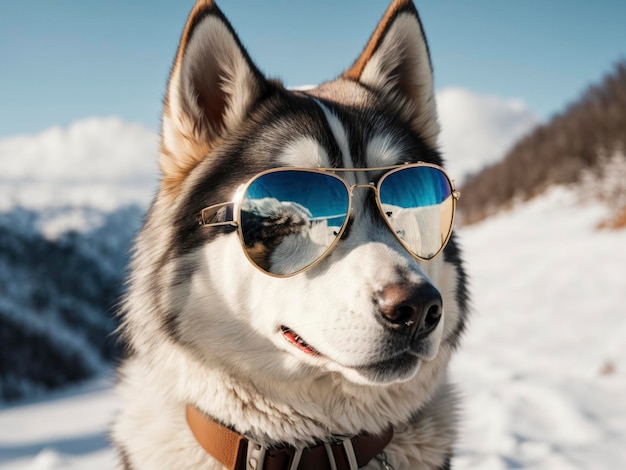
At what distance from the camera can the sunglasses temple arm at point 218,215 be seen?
179cm

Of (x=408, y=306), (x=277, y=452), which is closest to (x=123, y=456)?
(x=277, y=452)

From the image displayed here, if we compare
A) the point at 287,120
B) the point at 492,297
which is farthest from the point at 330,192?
the point at 492,297

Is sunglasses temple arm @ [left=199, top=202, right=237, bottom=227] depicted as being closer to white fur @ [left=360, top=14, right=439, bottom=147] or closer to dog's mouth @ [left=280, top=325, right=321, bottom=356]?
dog's mouth @ [left=280, top=325, right=321, bottom=356]

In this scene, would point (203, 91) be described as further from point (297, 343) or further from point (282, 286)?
point (297, 343)

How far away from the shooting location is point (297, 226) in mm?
1792

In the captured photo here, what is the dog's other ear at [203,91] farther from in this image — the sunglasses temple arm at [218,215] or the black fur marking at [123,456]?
the black fur marking at [123,456]

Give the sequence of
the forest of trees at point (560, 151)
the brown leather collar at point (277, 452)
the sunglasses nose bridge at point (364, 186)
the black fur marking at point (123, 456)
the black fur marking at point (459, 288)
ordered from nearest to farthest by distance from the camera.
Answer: the brown leather collar at point (277, 452) → the sunglasses nose bridge at point (364, 186) → the black fur marking at point (123, 456) → the black fur marking at point (459, 288) → the forest of trees at point (560, 151)

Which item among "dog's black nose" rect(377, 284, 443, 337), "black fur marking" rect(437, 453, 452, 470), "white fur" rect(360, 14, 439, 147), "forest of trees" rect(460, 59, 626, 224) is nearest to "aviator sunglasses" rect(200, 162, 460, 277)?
"dog's black nose" rect(377, 284, 443, 337)

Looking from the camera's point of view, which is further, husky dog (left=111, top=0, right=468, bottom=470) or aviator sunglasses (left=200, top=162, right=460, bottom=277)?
aviator sunglasses (left=200, top=162, right=460, bottom=277)

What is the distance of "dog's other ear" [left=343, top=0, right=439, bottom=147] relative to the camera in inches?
85.7

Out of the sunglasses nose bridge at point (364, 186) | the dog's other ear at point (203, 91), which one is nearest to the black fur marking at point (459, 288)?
the sunglasses nose bridge at point (364, 186)

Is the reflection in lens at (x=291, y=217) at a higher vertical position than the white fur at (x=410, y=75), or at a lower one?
lower

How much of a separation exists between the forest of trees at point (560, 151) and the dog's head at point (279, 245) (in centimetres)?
3595

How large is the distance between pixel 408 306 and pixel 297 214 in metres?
0.54
